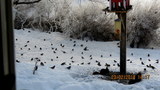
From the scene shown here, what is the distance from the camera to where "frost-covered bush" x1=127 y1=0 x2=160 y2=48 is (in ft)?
36.1

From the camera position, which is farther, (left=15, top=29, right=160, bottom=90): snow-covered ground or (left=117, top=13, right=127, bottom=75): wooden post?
(left=117, top=13, right=127, bottom=75): wooden post

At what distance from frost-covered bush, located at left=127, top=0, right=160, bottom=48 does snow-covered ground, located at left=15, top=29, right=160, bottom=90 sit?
972mm

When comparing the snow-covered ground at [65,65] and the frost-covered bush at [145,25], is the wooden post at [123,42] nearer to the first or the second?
the snow-covered ground at [65,65]

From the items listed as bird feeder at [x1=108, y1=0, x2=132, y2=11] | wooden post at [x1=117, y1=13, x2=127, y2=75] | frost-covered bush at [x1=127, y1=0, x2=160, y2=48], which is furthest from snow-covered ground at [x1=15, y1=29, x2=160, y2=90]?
bird feeder at [x1=108, y1=0, x2=132, y2=11]

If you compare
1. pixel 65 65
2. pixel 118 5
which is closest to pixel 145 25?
pixel 65 65

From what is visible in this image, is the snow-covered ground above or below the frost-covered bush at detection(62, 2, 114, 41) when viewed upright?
below

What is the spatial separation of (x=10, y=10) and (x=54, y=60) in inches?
222

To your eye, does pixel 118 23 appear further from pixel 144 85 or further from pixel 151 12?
pixel 151 12

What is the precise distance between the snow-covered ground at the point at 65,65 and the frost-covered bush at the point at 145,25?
38.3 inches

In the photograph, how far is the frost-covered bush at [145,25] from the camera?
1099 centimetres

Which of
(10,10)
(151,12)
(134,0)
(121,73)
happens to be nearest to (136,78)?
(121,73)

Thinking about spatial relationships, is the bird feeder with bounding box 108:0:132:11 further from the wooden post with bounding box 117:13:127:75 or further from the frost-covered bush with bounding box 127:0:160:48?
the frost-covered bush with bounding box 127:0:160:48

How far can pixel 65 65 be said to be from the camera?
637 cm

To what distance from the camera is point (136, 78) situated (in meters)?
5.30
